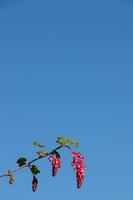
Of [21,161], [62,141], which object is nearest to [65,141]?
[62,141]

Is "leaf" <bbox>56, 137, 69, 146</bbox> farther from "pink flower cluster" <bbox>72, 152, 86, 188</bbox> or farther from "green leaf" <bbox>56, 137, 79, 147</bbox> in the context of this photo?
"pink flower cluster" <bbox>72, 152, 86, 188</bbox>

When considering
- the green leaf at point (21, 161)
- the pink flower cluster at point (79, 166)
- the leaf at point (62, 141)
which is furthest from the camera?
the green leaf at point (21, 161)

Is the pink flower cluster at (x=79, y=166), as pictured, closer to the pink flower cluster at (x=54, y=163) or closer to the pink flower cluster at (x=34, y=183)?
the pink flower cluster at (x=54, y=163)

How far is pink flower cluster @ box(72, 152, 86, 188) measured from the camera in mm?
13408

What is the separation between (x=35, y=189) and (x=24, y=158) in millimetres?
918

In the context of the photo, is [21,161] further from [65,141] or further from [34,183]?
[65,141]

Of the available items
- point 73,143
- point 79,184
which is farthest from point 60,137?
point 79,184

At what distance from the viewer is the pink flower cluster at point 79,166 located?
13.4m

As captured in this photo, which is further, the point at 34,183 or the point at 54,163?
the point at 54,163

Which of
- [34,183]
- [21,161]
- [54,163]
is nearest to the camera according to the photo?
[34,183]

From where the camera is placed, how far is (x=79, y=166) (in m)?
13.9

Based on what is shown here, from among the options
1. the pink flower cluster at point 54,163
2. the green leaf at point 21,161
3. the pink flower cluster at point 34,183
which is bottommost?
the pink flower cluster at point 34,183

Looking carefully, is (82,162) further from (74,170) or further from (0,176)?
(0,176)

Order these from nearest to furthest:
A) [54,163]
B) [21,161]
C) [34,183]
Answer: [34,183], [54,163], [21,161]
